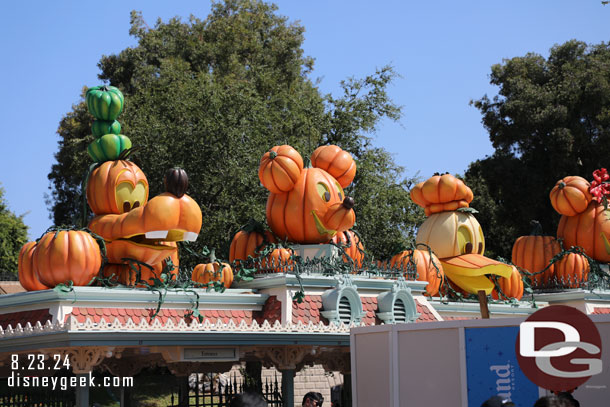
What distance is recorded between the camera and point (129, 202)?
51.6ft

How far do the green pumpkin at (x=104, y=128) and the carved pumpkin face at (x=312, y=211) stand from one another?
346 centimetres

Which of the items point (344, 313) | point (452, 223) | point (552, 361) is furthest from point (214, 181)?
point (552, 361)

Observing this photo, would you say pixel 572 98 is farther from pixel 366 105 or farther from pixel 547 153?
pixel 366 105

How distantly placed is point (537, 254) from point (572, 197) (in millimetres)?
1695

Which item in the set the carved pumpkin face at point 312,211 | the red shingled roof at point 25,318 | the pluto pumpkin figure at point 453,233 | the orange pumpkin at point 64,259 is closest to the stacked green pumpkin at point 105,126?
the orange pumpkin at point 64,259

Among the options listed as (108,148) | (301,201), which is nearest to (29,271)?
(108,148)

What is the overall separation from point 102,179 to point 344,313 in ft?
16.8

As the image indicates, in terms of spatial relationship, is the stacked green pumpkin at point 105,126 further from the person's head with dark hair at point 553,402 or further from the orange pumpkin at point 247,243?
the person's head with dark hair at point 553,402

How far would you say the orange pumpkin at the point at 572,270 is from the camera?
20734 mm

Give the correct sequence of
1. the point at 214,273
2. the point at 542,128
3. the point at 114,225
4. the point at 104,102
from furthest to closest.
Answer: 1. the point at 542,128
2. the point at 104,102
3. the point at 214,273
4. the point at 114,225

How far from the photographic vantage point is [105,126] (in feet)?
54.2

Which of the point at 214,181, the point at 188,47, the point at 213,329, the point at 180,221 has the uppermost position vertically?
the point at 188,47

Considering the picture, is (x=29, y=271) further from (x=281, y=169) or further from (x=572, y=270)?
(x=572, y=270)

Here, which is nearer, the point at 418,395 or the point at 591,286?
the point at 418,395
